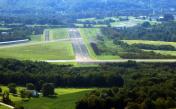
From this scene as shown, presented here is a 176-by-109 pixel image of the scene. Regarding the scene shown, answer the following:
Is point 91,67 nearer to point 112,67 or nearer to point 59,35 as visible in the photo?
point 112,67

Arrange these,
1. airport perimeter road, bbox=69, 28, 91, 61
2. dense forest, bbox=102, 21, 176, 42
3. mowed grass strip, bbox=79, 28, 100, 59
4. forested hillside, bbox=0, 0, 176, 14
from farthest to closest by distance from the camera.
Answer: forested hillside, bbox=0, 0, 176, 14
dense forest, bbox=102, 21, 176, 42
mowed grass strip, bbox=79, 28, 100, 59
airport perimeter road, bbox=69, 28, 91, 61

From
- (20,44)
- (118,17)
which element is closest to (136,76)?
(20,44)

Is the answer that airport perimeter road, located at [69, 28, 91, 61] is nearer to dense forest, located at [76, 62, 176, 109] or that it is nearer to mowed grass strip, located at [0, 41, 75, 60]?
mowed grass strip, located at [0, 41, 75, 60]

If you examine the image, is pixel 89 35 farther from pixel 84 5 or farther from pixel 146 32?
pixel 84 5

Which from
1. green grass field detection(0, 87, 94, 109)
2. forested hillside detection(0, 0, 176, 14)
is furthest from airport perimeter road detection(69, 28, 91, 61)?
forested hillside detection(0, 0, 176, 14)

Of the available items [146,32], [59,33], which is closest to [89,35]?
[59,33]

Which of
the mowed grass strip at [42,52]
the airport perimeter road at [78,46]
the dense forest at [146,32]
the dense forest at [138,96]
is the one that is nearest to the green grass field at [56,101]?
the dense forest at [138,96]
